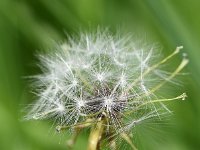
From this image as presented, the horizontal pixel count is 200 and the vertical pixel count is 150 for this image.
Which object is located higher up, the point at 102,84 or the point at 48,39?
the point at 48,39

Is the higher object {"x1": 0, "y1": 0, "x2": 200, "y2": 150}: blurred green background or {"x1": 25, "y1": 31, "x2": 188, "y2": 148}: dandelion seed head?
{"x1": 0, "y1": 0, "x2": 200, "y2": 150}: blurred green background

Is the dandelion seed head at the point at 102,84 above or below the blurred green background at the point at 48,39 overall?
below

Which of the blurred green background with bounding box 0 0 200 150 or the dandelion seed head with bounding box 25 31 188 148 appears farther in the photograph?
the blurred green background with bounding box 0 0 200 150

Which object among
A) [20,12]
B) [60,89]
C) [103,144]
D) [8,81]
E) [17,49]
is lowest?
[103,144]

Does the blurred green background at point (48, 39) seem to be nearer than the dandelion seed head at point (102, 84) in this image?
No

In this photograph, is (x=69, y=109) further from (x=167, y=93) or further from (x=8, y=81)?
(x=8, y=81)

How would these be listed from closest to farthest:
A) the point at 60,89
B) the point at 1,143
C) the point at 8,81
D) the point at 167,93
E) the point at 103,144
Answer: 1. the point at 103,144
2. the point at 60,89
3. the point at 167,93
4. the point at 1,143
5. the point at 8,81

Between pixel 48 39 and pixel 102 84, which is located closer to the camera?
pixel 102 84

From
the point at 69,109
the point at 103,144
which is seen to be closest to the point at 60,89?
the point at 69,109
